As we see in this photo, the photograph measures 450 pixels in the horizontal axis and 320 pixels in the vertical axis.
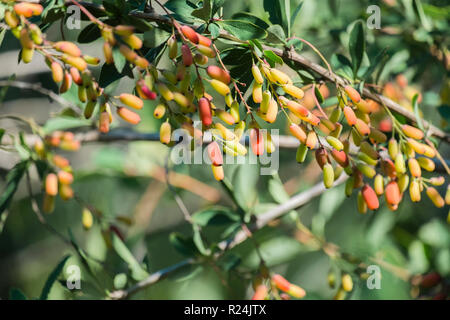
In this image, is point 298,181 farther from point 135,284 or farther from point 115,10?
point 115,10

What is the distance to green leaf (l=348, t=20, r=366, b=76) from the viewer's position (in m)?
0.90

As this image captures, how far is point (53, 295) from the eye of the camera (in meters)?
1.21

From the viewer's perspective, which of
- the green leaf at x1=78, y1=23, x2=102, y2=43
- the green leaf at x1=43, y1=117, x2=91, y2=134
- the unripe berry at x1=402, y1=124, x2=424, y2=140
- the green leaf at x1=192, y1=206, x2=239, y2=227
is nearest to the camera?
the green leaf at x1=78, y1=23, x2=102, y2=43

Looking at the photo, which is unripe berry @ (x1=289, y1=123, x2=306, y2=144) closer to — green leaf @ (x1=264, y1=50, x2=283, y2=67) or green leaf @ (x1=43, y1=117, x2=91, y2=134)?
green leaf @ (x1=264, y1=50, x2=283, y2=67)

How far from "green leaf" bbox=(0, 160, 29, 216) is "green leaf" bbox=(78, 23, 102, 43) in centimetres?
36

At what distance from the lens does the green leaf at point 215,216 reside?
1113 millimetres

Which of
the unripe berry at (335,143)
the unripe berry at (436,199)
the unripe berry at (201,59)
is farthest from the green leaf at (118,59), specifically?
the unripe berry at (436,199)

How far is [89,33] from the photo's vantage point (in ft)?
2.44

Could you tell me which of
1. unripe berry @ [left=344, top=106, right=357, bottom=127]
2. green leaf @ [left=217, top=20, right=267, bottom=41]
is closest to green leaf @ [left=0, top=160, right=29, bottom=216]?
green leaf @ [left=217, top=20, right=267, bottom=41]

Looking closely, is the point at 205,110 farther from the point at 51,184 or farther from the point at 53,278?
the point at 53,278

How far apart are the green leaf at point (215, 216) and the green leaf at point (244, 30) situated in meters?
0.48

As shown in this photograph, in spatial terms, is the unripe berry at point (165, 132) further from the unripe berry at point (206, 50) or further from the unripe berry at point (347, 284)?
the unripe berry at point (347, 284)
